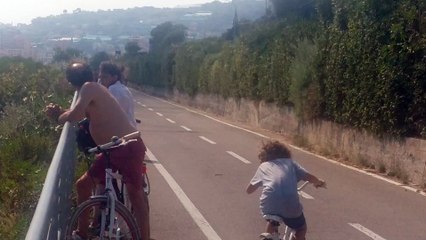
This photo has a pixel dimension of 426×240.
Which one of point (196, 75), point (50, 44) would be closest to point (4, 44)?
point (50, 44)

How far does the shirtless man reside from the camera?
6.91m

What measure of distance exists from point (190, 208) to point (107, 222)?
453cm

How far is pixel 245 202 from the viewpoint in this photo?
457 inches

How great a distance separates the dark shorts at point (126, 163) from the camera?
22.7 ft

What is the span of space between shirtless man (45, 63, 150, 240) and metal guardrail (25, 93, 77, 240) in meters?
0.28

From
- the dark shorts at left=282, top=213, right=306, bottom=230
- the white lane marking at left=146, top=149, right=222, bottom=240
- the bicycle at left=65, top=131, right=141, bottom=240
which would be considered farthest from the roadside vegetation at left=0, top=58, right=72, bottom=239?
the dark shorts at left=282, top=213, right=306, bottom=230

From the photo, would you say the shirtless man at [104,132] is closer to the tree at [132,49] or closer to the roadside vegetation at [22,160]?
the roadside vegetation at [22,160]

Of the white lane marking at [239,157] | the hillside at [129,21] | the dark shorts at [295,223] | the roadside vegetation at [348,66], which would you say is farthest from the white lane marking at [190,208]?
the hillside at [129,21]

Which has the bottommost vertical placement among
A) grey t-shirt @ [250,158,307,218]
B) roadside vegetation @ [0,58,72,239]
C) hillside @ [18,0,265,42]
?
hillside @ [18,0,265,42]

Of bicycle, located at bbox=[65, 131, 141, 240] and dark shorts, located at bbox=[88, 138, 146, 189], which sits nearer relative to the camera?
bicycle, located at bbox=[65, 131, 141, 240]

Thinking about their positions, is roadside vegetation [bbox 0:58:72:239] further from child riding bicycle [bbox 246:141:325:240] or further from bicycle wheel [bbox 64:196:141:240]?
child riding bicycle [bbox 246:141:325:240]

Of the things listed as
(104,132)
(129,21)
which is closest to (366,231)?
(104,132)

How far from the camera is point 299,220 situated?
649cm

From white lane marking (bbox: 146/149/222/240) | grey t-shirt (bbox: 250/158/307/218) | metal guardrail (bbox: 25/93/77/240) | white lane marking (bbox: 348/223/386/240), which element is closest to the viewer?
metal guardrail (bbox: 25/93/77/240)
